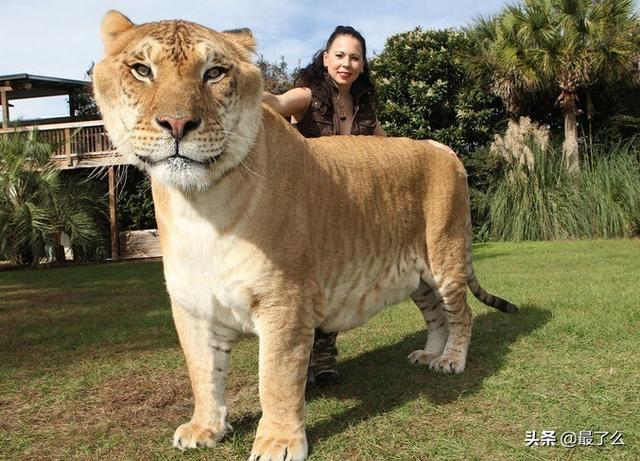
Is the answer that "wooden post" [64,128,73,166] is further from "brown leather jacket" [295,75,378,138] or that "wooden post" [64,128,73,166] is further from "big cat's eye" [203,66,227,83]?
"big cat's eye" [203,66,227,83]

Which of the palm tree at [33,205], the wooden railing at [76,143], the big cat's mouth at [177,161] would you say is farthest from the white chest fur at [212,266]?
the wooden railing at [76,143]

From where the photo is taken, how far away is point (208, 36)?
2.79 metres

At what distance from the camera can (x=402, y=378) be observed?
13.9ft

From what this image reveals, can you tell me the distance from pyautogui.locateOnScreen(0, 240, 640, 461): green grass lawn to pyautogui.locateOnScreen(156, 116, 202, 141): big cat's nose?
4.88 feet

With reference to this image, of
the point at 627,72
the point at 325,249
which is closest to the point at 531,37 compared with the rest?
the point at 627,72

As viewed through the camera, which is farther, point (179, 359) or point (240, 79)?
point (179, 359)

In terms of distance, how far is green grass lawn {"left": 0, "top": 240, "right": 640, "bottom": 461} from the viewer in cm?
310

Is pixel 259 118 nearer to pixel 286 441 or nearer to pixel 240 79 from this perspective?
pixel 240 79

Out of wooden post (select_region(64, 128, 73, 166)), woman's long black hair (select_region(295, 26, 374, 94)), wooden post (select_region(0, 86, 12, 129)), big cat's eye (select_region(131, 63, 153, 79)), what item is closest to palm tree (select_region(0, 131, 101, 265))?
wooden post (select_region(64, 128, 73, 166))

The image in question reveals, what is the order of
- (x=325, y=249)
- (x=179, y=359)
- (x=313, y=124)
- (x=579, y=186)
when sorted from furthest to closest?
(x=579, y=186) → (x=179, y=359) → (x=313, y=124) → (x=325, y=249)

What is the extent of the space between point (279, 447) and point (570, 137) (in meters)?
16.3

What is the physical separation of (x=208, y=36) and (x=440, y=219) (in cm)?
206


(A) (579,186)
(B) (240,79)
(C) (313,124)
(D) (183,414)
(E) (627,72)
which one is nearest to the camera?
(B) (240,79)

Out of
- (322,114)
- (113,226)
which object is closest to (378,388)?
(322,114)
